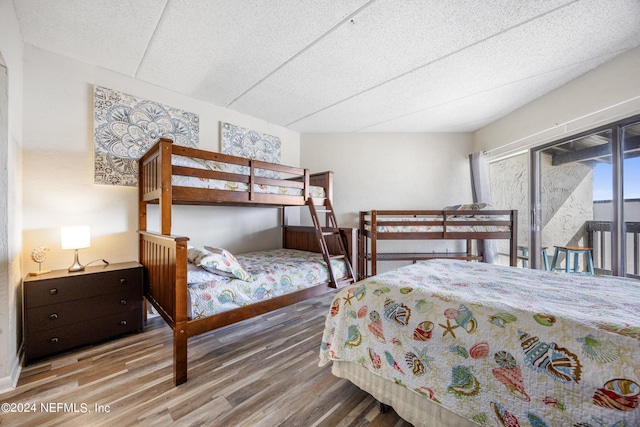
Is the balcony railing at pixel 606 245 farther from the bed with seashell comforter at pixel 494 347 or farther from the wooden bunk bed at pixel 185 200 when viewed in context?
the wooden bunk bed at pixel 185 200

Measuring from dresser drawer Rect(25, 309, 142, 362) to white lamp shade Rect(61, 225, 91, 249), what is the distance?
25.1 inches

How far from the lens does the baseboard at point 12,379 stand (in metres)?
1.53

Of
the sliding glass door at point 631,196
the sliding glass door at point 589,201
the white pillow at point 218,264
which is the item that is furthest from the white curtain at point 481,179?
the white pillow at point 218,264

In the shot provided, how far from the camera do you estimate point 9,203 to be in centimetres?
160

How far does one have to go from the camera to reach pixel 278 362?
186 cm

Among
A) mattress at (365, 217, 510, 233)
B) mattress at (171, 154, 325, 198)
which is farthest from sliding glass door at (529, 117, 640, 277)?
mattress at (171, 154, 325, 198)

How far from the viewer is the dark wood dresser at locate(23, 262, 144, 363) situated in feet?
5.97

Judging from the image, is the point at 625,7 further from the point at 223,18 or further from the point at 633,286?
the point at 223,18

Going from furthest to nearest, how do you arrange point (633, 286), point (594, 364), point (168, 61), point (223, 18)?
point (168, 61) → point (223, 18) → point (633, 286) → point (594, 364)

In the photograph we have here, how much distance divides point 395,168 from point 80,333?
435 cm

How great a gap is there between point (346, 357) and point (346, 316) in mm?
224

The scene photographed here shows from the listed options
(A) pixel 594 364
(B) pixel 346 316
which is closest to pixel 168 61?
(B) pixel 346 316

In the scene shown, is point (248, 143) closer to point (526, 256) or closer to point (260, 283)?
point (260, 283)

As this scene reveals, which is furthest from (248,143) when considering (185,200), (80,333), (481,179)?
(481,179)
